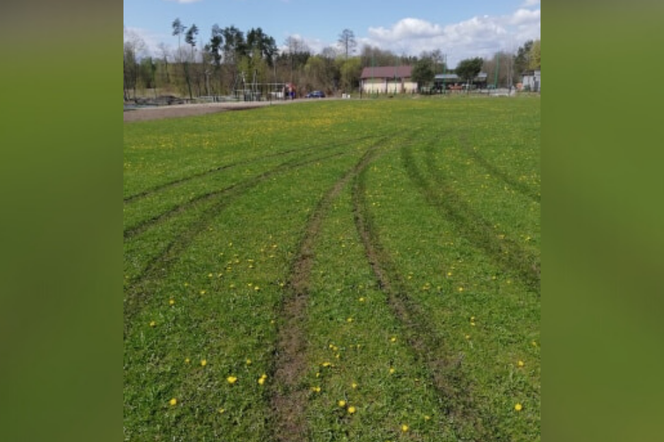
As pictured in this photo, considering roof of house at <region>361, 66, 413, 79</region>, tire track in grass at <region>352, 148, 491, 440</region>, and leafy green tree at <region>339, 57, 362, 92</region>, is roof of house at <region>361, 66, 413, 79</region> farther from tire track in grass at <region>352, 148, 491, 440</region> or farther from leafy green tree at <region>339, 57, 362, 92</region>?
tire track in grass at <region>352, 148, 491, 440</region>

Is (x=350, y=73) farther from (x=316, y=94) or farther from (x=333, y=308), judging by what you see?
(x=333, y=308)

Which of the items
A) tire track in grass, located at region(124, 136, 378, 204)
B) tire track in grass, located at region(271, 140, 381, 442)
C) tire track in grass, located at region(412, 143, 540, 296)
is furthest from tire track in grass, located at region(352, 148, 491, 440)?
tire track in grass, located at region(124, 136, 378, 204)

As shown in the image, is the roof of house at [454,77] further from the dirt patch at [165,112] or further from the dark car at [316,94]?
the dirt patch at [165,112]

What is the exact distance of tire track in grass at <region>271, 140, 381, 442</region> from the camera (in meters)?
4.17

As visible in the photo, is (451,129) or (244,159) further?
(451,129)

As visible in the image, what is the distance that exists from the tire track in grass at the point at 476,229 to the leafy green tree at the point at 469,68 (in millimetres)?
84526

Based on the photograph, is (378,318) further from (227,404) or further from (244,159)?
(244,159)

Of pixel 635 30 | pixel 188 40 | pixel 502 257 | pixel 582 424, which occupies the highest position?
pixel 188 40

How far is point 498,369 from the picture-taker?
4.88 metres

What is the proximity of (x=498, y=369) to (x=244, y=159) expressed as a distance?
14098mm

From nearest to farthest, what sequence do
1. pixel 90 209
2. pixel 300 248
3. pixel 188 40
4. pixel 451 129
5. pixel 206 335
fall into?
1. pixel 90 209
2. pixel 206 335
3. pixel 300 248
4. pixel 451 129
5. pixel 188 40

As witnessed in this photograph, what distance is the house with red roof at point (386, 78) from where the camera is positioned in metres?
102

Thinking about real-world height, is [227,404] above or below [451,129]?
below

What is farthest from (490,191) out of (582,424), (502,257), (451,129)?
(451,129)
